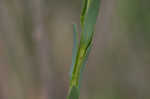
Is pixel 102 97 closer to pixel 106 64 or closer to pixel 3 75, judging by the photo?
pixel 106 64

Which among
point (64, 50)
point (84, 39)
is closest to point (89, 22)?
point (84, 39)

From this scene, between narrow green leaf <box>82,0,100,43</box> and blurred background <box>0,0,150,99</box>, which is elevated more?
narrow green leaf <box>82,0,100,43</box>

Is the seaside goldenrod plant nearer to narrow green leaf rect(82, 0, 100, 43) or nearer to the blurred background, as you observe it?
narrow green leaf rect(82, 0, 100, 43)

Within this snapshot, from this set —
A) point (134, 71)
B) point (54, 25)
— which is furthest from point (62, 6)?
point (134, 71)

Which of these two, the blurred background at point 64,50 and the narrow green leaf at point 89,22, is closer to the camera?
the narrow green leaf at point 89,22

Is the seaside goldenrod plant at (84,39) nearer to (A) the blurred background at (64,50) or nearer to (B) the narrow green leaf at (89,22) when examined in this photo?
(B) the narrow green leaf at (89,22)

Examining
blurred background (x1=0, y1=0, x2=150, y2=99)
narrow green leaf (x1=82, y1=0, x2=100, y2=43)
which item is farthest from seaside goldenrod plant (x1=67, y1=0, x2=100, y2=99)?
blurred background (x1=0, y1=0, x2=150, y2=99)

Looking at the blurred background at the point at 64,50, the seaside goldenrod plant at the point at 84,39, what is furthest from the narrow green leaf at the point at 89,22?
the blurred background at the point at 64,50

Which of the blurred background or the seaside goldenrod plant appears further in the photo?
the blurred background
